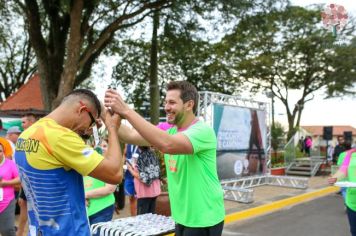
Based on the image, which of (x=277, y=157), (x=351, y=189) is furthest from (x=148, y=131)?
(x=277, y=157)

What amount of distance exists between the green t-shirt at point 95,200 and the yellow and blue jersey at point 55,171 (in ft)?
5.74

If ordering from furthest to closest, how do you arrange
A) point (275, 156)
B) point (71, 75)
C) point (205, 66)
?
point (205, 66) → point (275, 156) → point (71, 75)

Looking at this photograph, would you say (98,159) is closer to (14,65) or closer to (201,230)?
(201,230)

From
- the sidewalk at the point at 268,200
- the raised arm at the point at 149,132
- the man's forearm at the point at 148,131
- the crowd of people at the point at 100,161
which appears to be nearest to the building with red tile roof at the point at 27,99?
the sidewalk at the point at 268,200

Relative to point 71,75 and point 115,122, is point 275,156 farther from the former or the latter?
point 115,122

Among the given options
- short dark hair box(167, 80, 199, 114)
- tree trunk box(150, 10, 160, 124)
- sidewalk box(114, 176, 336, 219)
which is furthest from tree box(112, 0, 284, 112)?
short dark hair box(167, 80, 199, 114)

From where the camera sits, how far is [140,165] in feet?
23.5

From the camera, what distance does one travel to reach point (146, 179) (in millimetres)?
7016

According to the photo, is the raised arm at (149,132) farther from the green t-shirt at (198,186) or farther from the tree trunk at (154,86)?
the tree trunk at (154,86)

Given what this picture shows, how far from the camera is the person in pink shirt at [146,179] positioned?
23.0ft

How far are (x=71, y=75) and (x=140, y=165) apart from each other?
5234 millimetres

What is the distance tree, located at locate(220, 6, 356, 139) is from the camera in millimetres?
28234

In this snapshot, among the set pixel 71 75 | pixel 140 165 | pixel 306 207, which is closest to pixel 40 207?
pixel 140 165

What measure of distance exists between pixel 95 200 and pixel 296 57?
2754 centimetres
